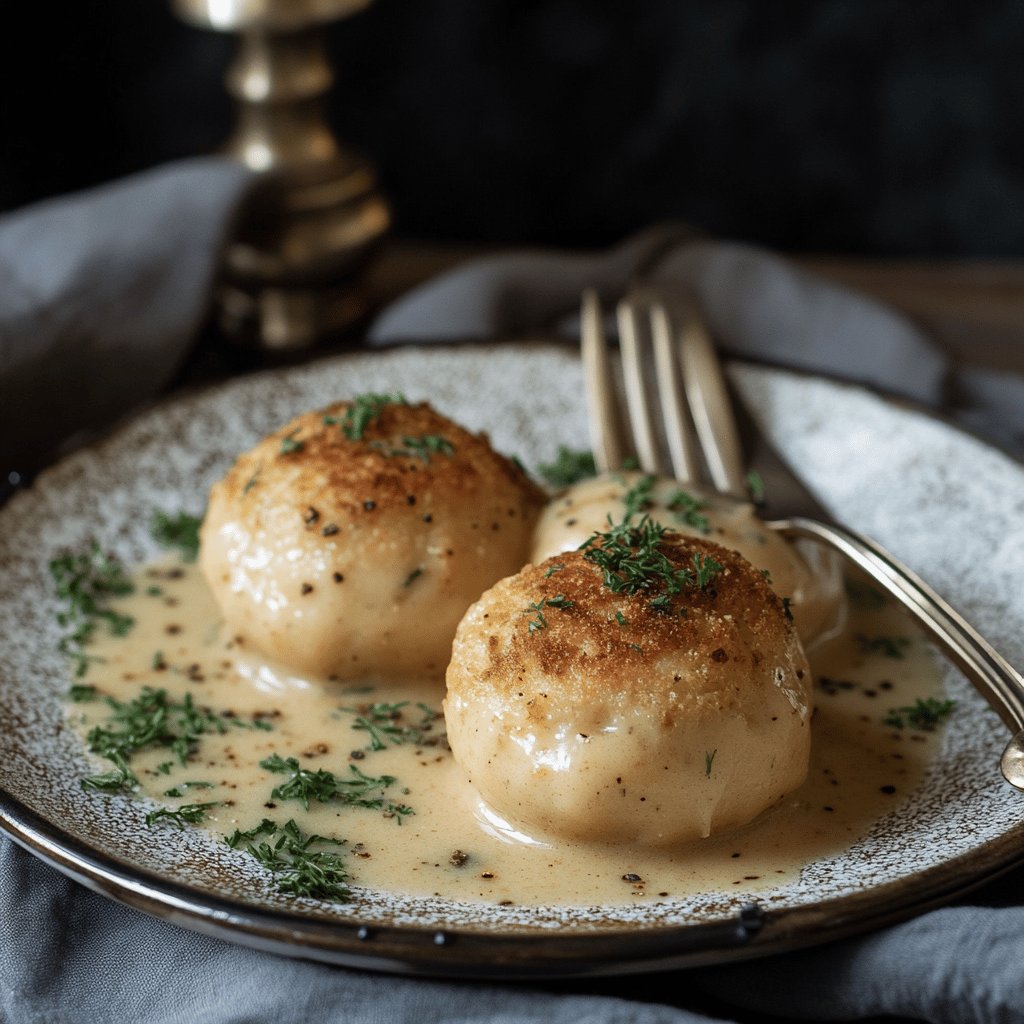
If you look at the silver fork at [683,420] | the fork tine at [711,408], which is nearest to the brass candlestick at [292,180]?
the silver fork at [683,420]

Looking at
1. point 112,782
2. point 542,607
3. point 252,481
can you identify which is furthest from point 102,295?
point 542,607

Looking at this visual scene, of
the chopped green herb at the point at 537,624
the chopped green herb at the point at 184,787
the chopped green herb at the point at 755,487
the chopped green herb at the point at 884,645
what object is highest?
the chopped green herb at the point at 537,624

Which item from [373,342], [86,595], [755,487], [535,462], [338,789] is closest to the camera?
[338,789]

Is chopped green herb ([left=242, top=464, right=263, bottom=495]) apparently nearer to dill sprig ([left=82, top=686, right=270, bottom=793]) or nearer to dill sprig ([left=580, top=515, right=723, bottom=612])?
dill sprig ([left=82, top=686, right=270, bottom=793])

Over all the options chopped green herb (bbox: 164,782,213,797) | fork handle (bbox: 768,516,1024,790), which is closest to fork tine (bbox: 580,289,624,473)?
fork handle (bbox: 768,516,1024,790)

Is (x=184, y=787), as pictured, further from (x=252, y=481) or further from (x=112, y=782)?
(x=252, y=481)

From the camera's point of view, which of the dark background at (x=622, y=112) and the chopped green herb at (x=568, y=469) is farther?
the dark background at (x=622, y=112)

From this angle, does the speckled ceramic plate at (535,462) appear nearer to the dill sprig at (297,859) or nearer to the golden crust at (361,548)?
the dill sprig at (297,859)
